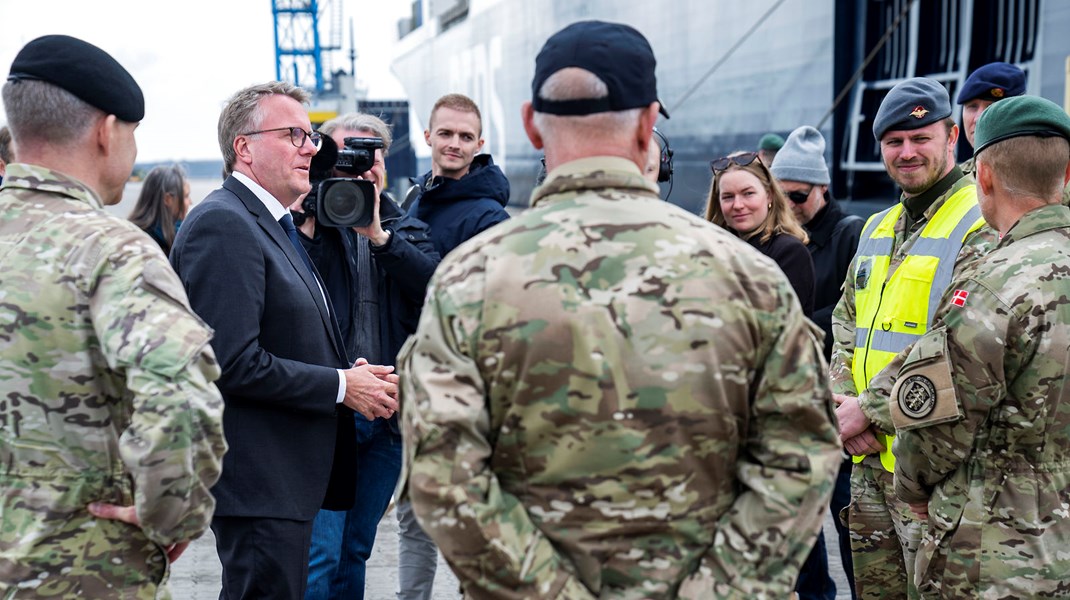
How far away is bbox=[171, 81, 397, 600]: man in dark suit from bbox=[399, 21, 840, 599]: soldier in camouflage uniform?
3.71ft

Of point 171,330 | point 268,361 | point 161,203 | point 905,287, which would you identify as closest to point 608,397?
point 171,330

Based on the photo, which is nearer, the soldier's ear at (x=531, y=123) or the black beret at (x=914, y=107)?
the soldier's ear at (x=531, y=123)

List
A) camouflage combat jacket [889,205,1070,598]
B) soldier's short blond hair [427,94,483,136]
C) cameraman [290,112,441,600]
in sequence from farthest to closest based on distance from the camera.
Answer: soldier's short blond hair [427,94,483,136], cameraman [290,112,441,600], camouflage combat jacket [889,205,1070,598]

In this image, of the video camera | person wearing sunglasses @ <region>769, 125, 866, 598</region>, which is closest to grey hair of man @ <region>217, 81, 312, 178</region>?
the video camera

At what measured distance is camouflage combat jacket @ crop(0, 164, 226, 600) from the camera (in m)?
1.86

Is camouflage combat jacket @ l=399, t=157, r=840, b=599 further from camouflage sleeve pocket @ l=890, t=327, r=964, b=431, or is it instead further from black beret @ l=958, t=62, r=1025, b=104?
black beret @ l=958, t=62, r=1025, b=104

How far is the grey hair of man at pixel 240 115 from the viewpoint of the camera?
297 cm

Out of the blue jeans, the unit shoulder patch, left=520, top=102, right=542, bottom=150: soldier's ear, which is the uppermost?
left=520, top=102, right=542, bottom=150: soldier's ear

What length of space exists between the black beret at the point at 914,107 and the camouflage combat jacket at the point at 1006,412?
0.77 m

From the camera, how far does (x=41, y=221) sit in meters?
1.95

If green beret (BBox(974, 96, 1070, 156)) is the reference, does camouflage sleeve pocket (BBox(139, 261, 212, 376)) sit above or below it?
below

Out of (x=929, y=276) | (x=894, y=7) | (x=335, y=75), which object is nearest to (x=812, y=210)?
(x=929, y=276)

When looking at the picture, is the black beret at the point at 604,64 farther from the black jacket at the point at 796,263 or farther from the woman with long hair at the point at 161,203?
the woman with long hair at the point at 161,203

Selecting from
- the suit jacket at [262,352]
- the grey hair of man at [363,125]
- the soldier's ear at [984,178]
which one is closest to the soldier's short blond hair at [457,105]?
the grey hair of man at [363,125]
